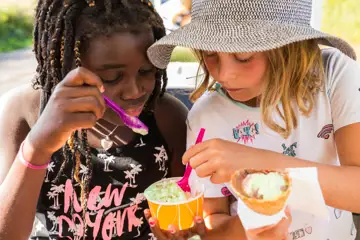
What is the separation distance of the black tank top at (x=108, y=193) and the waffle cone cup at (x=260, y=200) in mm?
511

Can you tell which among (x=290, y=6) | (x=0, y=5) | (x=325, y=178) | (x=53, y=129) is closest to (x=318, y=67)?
(x=290, y=6)

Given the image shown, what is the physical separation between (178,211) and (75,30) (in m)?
0.61

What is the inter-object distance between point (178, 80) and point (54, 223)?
3.41ft

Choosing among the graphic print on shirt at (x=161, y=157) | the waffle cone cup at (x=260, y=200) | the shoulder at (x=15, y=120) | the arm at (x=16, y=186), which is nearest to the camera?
the waffle cone cup at (x=260, y=200)

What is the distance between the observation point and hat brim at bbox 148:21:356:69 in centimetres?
113

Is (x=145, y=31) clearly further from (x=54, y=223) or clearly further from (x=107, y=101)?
(x=54, y=223)

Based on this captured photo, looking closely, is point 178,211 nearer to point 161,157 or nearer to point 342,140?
point 161,157

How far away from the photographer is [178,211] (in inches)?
48.3

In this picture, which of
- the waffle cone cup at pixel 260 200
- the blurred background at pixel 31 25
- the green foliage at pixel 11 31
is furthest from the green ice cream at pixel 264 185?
the green foliage at pixel 11 31

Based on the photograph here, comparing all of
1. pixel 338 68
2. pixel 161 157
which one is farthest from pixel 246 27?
pixel 161 157

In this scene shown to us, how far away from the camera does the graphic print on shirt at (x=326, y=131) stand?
4.47ft

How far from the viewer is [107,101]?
1.24 meters

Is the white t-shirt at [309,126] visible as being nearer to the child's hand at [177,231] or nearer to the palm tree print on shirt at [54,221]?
the child's hand at [177,231]

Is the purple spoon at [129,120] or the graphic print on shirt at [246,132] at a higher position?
the purple spoon at [129,120]
